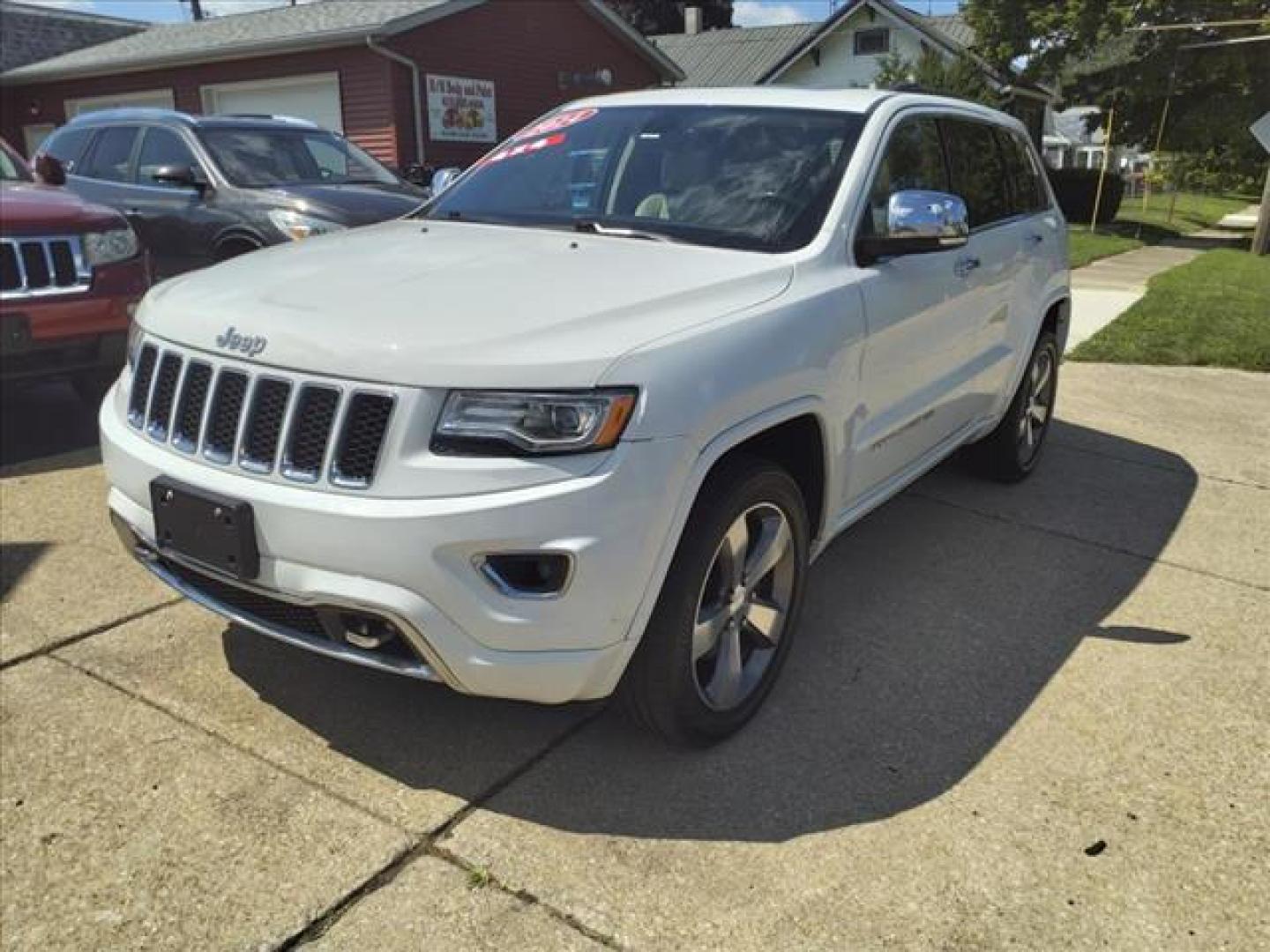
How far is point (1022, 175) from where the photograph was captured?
537 cm

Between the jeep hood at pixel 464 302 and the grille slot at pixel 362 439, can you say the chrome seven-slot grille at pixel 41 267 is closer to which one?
the jeep hood at pixel 464 302

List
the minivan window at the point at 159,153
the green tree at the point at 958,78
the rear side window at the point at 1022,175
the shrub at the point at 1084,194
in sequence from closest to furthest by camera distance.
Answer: the rear side window at the point at 1022,175, the minivan window at the point at 159,153, the green tree at the point at 958,78, the shrub at the point at 1084,194

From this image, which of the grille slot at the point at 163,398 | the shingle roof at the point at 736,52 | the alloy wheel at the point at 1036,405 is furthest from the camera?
the shingle roof at the point at 736,52

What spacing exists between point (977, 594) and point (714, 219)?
71.7 inches

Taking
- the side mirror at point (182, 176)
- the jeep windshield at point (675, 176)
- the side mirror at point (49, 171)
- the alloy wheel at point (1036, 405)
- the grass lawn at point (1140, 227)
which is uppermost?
the jeep windshield at point (675, 176)

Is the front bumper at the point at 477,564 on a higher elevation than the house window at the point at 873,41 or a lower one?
lower

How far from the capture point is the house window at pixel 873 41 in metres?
32.6

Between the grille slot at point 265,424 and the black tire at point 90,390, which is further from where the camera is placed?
the black tire at point 90,390

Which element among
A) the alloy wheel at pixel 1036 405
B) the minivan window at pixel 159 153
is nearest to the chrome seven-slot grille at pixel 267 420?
the alloy wheel at pixel 1036 405

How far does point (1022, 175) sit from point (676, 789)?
380 cm

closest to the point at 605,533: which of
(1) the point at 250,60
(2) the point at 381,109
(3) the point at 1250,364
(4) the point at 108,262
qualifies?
(4) the point at 108,262

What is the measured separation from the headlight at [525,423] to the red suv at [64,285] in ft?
12.7

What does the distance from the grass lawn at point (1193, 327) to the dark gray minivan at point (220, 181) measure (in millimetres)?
6203

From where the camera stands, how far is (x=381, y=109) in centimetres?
1733
